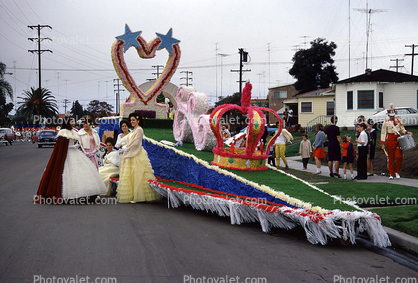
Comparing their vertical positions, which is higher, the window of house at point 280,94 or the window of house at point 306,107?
the window of house at point 280,94

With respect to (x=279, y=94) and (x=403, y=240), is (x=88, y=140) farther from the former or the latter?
(x=279, y=94)

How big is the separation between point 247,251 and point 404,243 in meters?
2.34

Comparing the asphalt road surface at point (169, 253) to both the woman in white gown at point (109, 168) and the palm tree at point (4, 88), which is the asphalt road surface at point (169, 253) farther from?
the palm tree at point (4, 88)

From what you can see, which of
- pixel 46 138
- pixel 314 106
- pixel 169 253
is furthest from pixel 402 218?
pixel 314 106

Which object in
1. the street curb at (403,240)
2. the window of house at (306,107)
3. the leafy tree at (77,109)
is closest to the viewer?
the street curb at (403,240)

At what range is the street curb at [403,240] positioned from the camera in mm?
5729

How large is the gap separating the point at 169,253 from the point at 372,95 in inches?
1070

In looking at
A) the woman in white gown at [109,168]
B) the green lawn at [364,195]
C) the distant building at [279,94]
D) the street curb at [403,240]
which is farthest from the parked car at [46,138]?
the street curb at [403,240]

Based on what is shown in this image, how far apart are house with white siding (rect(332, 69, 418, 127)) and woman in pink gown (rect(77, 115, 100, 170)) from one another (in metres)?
23.4

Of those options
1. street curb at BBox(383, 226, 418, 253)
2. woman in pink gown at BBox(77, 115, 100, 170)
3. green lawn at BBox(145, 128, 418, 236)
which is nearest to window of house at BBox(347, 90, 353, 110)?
green lawn at BBox(145, 128, 418, 236)

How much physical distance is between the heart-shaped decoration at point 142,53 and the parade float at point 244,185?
3.08 metres

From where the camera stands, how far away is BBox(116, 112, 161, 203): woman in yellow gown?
8922 millimetres

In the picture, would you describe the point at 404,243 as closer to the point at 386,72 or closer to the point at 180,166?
the point at 180,166

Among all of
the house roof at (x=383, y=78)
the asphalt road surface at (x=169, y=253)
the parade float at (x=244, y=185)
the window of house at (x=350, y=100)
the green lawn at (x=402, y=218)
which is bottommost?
the asphalt road surface at (x=169, y=253)
